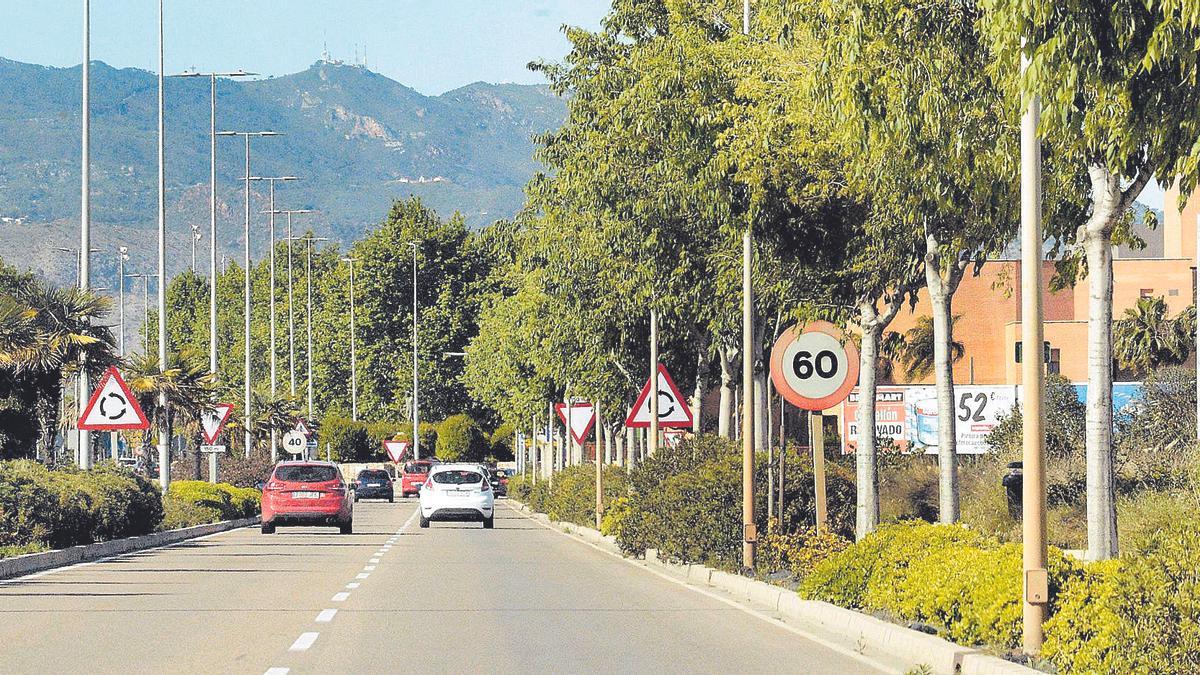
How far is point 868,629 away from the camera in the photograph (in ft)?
50.0

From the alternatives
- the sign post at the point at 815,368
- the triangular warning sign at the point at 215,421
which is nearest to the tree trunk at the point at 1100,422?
the sign post at the point at 815,368

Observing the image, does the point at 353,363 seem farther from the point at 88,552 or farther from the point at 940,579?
the point at 940,579

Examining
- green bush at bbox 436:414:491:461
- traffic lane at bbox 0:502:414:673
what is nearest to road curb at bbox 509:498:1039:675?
traffic lane at bbox 0:502:414:673

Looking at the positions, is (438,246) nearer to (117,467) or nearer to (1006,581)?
(117,467)

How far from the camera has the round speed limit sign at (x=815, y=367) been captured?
19.9 m

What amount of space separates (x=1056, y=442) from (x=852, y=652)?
25.8 m

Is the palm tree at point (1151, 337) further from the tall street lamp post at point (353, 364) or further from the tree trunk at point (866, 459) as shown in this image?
the tall street lamp post at point (353, 364)

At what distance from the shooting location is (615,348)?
42.3 meters

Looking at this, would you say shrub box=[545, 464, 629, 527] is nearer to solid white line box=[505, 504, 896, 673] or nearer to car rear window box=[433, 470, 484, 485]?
car rear window box=[433, 470, 484, 485]

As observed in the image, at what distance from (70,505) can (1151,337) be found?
49519mm

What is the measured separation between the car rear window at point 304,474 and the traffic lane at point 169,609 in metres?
9.27

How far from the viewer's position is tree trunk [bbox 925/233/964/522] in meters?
19.5

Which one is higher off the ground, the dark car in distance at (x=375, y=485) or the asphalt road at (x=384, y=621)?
the asphalt road at (x=384, y=621)

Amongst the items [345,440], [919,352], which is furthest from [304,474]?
[345,440]
